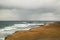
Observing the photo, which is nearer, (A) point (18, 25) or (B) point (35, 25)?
(B) point (35, 25)

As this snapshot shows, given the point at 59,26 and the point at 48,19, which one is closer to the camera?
the point at 48,19

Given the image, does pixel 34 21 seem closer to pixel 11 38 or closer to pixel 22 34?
pixel 22 34

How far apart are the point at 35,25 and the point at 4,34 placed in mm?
1498

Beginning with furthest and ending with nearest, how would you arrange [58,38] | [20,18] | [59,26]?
[59,26] < [20,18] < [58,38]

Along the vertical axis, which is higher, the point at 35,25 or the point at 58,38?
the point at 35,25

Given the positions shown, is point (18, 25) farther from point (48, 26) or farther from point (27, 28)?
point (48, 26)

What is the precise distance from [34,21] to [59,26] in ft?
5.38

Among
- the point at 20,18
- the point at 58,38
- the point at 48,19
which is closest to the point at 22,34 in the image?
the point at 20,18

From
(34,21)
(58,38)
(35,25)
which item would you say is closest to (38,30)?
(35,25)

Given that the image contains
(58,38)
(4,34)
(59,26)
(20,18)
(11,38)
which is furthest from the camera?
(59,26)

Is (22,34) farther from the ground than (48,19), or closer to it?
closer to it

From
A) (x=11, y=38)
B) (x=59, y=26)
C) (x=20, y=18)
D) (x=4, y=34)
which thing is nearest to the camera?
(x=11, y=38)

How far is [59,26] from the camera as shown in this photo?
8.41 metres

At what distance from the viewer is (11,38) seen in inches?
263
